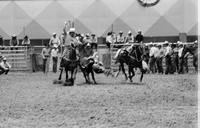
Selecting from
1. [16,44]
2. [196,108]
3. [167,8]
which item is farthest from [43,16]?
[196,108]

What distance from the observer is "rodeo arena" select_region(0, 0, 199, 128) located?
11964 millimetres

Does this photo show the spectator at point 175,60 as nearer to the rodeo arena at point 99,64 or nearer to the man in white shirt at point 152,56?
the rodeo arena at point 99,64

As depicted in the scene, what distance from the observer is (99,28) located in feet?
110

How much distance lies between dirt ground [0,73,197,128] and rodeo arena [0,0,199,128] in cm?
2

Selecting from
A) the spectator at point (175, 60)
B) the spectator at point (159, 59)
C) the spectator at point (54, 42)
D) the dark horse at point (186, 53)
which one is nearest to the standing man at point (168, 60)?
the spectator at point (175, 60)

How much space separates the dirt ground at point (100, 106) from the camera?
10727 mm

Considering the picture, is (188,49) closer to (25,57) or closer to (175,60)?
(175,60)

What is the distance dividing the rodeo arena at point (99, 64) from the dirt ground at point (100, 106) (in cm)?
2

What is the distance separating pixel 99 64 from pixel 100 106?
7.57 metres

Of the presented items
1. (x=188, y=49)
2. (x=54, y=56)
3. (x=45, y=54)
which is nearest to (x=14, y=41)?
(x=45, y=54)

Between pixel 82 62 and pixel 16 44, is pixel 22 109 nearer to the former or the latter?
pixel 82 62

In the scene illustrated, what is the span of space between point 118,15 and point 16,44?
269 inches

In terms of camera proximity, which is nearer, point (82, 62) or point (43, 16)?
point (82, 62)

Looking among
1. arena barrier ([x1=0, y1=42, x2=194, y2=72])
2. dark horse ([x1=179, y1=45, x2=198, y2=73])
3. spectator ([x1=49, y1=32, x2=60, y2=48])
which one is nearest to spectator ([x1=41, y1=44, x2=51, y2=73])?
spectator ([x1=49, y1=32, x2=60, y2=48])
